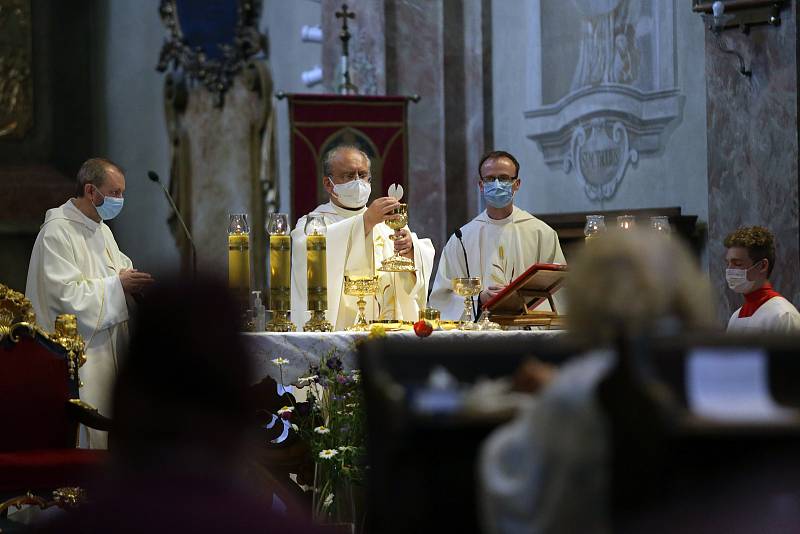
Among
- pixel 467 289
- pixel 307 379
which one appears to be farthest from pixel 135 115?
pixel 307 379

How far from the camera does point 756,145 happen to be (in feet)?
25.1

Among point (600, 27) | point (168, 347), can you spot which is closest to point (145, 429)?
point (168, 347)

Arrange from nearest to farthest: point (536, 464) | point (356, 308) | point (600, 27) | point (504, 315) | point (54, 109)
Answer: point (536, 464), point (504, 315), point (356, 308), point (600, 27), point (54, 109)

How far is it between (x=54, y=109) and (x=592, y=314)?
11.7 meters

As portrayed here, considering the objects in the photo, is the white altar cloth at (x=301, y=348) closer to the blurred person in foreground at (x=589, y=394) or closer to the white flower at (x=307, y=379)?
the white flower at (x=307, y=379)

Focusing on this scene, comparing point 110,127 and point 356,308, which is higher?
point 110,127

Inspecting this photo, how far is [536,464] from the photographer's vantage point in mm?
1715

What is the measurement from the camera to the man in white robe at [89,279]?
6.07 meters

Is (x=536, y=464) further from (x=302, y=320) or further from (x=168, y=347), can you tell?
(x=302, y=320)

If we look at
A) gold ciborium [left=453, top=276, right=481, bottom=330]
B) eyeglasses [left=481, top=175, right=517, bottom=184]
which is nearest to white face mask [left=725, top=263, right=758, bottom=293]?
gold ciborium [left=453, top=276, right=481, bottom=330]

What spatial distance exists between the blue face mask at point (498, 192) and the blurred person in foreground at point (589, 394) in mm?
4960

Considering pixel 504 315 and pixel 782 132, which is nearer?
pixel 504 315

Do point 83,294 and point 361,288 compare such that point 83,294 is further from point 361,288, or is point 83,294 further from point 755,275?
point 755,275

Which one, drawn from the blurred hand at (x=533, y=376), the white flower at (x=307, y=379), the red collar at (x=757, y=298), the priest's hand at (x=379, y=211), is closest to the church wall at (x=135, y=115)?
the priest's hand at (x=379, y=211)
